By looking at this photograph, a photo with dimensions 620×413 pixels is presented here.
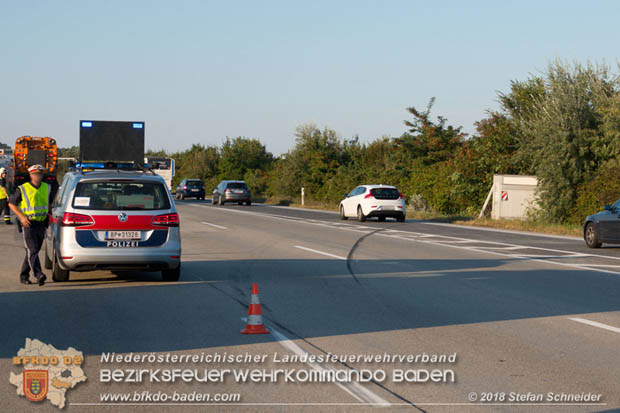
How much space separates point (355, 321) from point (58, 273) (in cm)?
523

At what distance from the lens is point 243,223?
28312mm

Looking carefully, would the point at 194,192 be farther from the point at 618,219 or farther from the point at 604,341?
the point at 604,341

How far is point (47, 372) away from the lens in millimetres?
6320

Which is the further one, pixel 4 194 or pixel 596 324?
pixel 4 194

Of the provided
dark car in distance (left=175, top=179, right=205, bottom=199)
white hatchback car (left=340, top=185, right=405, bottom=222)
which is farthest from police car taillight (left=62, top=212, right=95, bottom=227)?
dark car in distance (left=175, top=179, right=205, bottom=199)

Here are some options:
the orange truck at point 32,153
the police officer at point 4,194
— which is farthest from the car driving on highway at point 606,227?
the orange truck at point 32,153

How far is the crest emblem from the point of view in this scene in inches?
229

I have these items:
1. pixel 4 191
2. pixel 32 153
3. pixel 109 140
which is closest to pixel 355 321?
pixel 4 191

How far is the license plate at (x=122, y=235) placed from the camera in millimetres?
11102

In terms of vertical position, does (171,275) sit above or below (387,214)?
below

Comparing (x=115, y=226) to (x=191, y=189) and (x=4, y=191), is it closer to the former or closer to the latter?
(x=4, y=191)

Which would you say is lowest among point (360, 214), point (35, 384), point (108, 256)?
point (35, 384)

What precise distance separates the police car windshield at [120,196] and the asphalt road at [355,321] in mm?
1191

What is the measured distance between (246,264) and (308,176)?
42.9 metres
